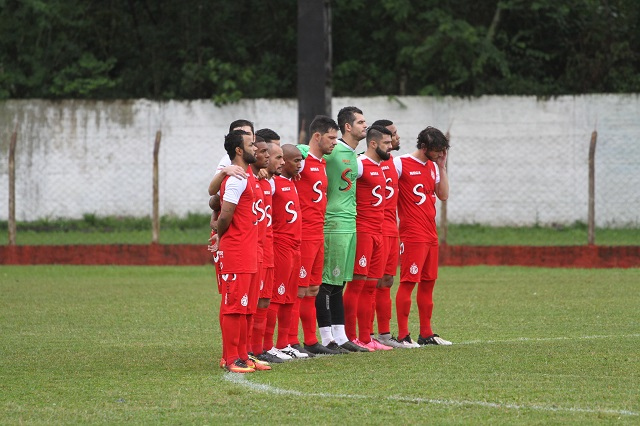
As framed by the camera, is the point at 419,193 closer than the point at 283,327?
No

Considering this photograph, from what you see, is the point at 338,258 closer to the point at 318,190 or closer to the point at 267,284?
the point at 318,190

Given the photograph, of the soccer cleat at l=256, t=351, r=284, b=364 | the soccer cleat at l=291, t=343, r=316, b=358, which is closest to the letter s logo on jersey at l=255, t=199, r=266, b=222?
the soccer cleat at l=256, t=351, r=284, b=364

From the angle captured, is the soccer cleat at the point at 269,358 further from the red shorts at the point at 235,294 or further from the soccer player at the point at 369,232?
the soccer player at the point at 369,232

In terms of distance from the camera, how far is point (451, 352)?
1003 cm

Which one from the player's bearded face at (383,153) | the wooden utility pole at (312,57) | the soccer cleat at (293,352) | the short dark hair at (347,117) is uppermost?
the wooden utility pole at (312,57)

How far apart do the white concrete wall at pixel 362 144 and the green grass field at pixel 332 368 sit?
26.2ft

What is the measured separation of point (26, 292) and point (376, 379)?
8.37 metres

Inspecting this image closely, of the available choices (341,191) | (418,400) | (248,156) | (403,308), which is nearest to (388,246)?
(403,308)

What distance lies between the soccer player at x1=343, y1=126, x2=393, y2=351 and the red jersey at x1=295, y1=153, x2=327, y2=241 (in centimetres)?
52

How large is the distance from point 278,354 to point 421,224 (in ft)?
6.78

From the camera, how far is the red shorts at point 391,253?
11.2 m

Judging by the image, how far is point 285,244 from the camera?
10297 mm

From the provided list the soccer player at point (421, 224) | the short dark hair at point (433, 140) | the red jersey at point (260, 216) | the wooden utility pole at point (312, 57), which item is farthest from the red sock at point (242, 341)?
the wooden utility pole at point (312, 57)

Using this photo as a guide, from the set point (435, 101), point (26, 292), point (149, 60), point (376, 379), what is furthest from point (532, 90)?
point (376, 379)
